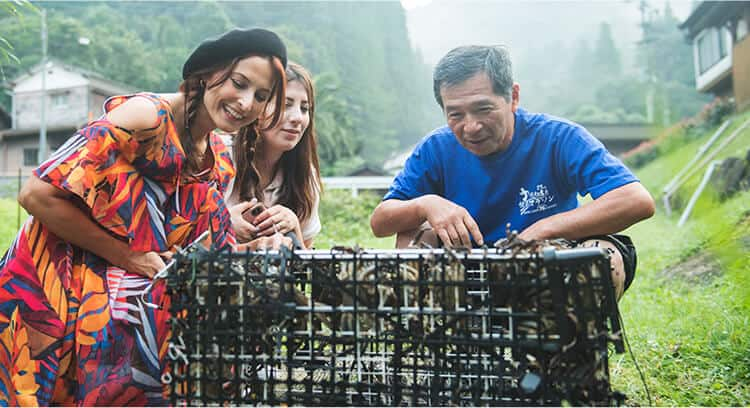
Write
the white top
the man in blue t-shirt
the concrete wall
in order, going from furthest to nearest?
the concrete wall
the white top
the man in blue t-shirt

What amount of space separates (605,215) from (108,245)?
1322 millimetres

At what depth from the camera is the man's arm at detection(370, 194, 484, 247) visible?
134 cm

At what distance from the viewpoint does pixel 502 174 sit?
72.4 inches

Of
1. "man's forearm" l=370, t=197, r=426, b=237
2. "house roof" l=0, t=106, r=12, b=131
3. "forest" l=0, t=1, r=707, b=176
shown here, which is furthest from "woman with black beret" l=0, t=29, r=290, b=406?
"house roof" l=0, t=106, r=12, b=131

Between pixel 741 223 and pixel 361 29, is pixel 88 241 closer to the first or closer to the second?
pixel 741 223

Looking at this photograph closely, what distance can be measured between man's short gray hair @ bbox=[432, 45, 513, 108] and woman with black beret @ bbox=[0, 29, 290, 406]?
0.55m

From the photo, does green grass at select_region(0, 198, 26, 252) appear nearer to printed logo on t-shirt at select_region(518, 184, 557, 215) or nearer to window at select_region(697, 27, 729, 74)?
printed logo on t-shirt at select_region(518, 184, 557, 215)

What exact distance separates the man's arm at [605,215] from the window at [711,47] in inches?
727

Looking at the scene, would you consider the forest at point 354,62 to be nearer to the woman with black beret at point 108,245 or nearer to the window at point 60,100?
the window at point 60,100

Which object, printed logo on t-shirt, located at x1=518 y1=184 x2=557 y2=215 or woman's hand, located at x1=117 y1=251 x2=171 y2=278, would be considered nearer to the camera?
woman's hand, located at x1=117 y1=251 x2=171 y2=278

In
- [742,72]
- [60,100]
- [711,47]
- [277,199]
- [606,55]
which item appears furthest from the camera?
[606,55]

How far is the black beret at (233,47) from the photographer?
1.41 m

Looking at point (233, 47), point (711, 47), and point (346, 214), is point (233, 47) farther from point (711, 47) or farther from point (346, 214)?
point (711, 47)

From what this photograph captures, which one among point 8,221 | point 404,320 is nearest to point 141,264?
point 404,320
